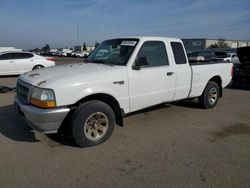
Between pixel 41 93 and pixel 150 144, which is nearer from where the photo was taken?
pixel 41 93

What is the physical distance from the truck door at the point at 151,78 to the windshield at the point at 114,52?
22 centimetres

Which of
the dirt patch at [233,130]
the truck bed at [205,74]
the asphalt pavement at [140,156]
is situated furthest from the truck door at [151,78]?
the dirt patch at [233,130]

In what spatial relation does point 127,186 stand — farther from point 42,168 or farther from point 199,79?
point 199,79

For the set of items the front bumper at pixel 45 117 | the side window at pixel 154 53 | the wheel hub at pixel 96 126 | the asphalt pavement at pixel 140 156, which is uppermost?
the side window at pixel 154 53

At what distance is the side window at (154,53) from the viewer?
4.95 metres

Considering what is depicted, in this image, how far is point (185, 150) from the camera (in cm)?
410

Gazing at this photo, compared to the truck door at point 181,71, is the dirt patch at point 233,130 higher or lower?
lower

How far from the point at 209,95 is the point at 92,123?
377 cm

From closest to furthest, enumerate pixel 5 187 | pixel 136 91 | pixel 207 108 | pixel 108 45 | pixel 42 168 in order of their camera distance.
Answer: pixel 5 187
pixel 42 168
pixel 136 91
pixel 108 45
pixel 207 108

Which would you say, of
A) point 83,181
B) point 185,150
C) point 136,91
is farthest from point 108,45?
point 83,181

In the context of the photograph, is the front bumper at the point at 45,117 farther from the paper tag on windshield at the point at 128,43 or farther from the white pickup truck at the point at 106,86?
the paper tag on windshield at the point at 128,43

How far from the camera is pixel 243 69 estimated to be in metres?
10.1

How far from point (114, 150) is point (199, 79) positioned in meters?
3.17

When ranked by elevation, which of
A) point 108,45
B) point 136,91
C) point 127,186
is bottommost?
point 127,186
